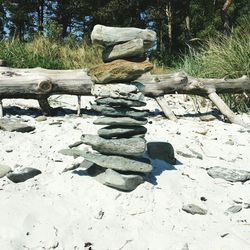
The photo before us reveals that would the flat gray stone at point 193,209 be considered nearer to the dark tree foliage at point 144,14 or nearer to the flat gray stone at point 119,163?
the flat gray stone at point 119,163

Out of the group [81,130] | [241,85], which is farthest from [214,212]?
[241,85]

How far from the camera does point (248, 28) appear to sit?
9398 millimetres

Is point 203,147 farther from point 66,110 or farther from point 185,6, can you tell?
point 185,6

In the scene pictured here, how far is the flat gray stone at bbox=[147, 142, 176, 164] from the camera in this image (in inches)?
205

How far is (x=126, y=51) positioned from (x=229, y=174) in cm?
175

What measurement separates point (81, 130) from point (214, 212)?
227 centimetres

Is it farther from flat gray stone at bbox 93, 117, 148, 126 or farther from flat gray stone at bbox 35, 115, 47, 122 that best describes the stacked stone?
flat gray stone at bbox 35, 115, 47, 122

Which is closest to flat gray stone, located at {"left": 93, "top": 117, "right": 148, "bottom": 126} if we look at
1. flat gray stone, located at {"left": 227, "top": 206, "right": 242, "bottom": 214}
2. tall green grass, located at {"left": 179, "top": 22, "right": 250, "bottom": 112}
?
flat gray stone, located at {"left": 227, "top": 206, "right": 242, "bottom": 214}

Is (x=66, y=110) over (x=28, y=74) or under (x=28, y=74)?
under

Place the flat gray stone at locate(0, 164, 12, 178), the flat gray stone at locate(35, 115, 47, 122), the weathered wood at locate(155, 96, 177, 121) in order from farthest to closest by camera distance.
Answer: the weathered wood at locate(155, 96, 177, 121), the flat gray stone at locate(35, 115, 47, 122), the flat gray stone at locate(0, 164, 12, 178)

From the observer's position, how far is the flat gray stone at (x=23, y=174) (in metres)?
4.37

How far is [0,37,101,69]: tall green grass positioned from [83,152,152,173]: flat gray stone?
4.98 m

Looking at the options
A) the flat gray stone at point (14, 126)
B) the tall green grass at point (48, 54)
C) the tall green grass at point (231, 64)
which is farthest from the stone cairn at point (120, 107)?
the tall green grass at point (48, 54)

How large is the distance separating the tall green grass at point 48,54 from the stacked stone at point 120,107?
15.6ft
